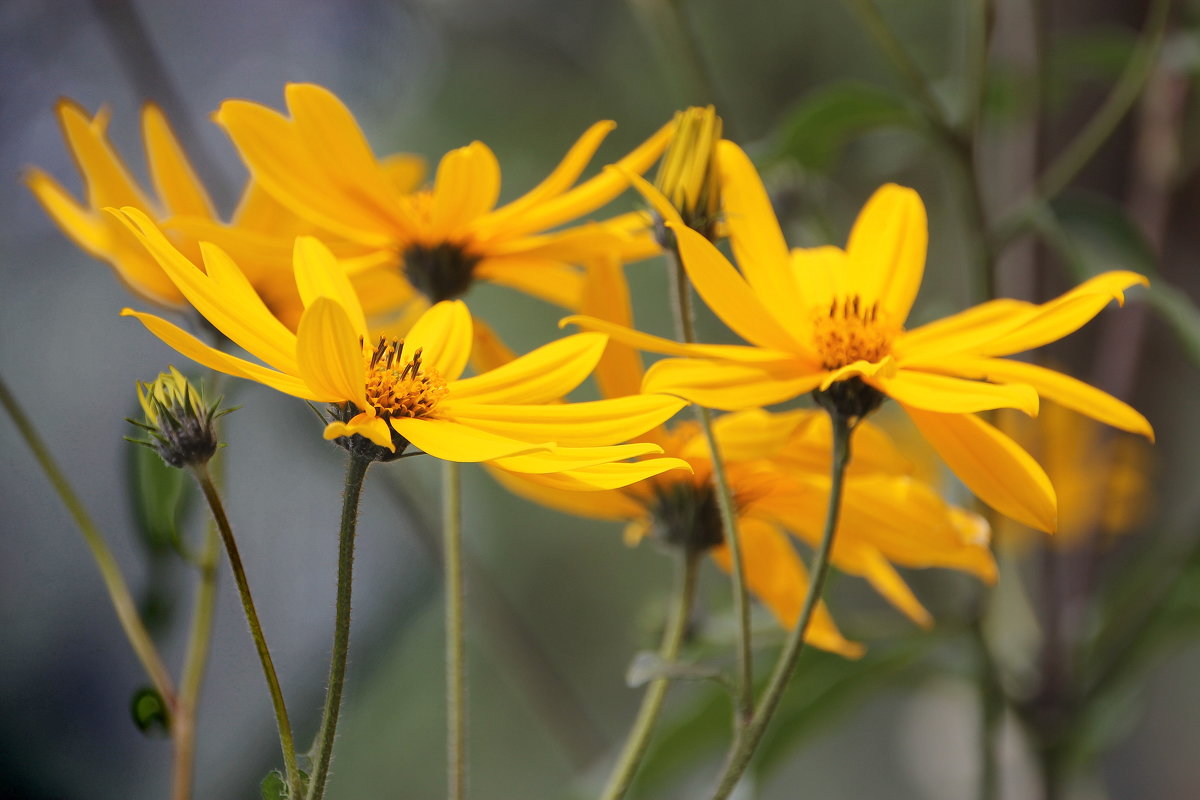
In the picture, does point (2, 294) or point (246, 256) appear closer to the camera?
point (246, 256)

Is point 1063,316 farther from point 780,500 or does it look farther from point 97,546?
point 97,546

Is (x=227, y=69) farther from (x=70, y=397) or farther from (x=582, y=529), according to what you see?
(x=582, y=529)

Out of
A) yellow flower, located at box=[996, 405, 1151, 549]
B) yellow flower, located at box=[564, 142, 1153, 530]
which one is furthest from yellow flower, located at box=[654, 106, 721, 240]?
yellow flower, located at box=[996, 405, 1151, 549]

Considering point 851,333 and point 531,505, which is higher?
point 851,333

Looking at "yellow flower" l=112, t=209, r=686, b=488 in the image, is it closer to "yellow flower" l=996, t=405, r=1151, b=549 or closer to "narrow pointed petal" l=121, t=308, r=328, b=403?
"narrow pointed petal" l=121, t=308, r=328, b=403

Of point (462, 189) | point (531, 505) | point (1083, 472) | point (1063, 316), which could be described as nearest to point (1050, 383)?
point (1063, 316)

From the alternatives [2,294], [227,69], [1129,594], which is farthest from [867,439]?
[227,69]

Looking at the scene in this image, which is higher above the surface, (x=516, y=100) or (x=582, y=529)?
(x=516, y=100)
